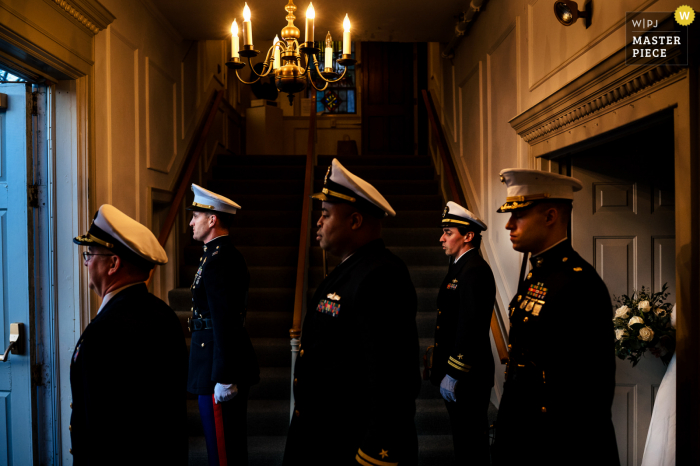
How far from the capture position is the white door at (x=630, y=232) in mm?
2818

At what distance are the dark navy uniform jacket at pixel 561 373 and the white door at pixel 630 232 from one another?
1303 mm

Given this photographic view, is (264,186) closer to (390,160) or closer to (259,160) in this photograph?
(259,160)

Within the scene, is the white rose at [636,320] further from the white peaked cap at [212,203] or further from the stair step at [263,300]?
the stair step at [263,300]

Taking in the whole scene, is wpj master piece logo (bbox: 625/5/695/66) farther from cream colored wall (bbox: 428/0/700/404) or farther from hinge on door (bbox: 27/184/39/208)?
hinge on door (bbox: 27/184/39/208)

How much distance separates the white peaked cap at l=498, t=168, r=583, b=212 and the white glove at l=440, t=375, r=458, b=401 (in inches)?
41.4

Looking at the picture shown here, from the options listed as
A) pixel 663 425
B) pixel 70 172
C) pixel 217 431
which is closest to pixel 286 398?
pixel 217 431

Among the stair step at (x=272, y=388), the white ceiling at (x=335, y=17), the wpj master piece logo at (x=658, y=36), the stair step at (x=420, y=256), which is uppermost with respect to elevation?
the white ceiling at (x=335, y=17)

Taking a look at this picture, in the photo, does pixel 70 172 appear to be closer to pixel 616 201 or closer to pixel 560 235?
pixel 560 235

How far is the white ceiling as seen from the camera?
13.5 feet

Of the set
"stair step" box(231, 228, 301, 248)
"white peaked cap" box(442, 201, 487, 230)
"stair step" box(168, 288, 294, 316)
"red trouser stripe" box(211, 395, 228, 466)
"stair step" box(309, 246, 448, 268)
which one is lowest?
"red trouser stripe" box(211, 395, 228, 466)

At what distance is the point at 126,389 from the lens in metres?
1.28

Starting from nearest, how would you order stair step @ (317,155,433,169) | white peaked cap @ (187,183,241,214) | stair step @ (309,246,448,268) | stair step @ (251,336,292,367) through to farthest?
white peaked cap @ (187,183,241,214) < stair step @ (251,336,292,367) < stair step @ (309,246,448,268) < stair step @ (317,155,433,169)

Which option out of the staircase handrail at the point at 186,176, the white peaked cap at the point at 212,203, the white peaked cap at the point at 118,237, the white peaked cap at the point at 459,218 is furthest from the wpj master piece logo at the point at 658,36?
the staircase handrail at the point at 186,176

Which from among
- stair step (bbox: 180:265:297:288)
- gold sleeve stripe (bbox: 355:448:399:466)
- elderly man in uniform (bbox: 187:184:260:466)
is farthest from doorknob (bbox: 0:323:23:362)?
gold sleeve stripe (bbox: 355:448:399:466)
